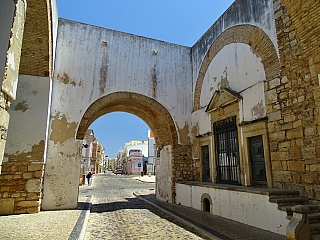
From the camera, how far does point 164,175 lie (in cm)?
912

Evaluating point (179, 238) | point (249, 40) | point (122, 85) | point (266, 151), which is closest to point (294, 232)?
point (179, 238)

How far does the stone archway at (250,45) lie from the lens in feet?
18.2

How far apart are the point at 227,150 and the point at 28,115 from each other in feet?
19.1

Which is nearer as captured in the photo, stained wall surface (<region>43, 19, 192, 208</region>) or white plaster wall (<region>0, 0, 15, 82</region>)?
white plaster wall (<region>0, 0, 15, 82</region>)

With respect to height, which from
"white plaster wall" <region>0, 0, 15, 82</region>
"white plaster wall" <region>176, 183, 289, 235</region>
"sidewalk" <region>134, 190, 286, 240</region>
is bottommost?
"sidewalk" <region>134, 190, 286, 240</region>

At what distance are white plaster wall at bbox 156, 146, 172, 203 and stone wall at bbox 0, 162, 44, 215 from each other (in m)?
4.39

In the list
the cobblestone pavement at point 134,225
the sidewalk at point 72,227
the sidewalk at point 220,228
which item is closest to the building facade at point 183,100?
the sidewalk at point 220,228

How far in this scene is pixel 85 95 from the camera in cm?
769

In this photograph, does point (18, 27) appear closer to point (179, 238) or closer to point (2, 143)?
point (2, 143)

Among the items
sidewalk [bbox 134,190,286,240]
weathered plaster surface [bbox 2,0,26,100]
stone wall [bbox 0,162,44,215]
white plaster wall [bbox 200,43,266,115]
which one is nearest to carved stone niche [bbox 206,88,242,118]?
white plaster wall [bbox 200,43,266,115]

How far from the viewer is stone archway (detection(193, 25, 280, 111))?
5.53m

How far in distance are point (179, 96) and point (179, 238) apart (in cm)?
574

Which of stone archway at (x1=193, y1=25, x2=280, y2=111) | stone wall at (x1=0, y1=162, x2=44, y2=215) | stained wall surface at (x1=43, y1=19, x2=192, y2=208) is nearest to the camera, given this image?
stone archway at (x1=193, y1=25, x2=280, y2=111)

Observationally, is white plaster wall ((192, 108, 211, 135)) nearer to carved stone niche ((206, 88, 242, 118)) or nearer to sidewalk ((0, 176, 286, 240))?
carved stone niche ((206, 88, 242, 118))
